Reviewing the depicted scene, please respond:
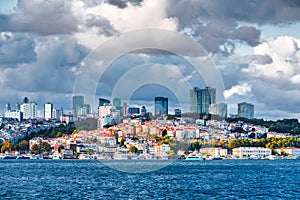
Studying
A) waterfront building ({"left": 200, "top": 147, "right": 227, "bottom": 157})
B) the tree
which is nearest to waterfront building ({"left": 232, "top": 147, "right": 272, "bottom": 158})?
waterfront building ({"left": 200, "top": 147, "right": 227, "bottom": 157})

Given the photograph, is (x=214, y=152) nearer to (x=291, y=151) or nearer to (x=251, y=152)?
(x=251, y=152)

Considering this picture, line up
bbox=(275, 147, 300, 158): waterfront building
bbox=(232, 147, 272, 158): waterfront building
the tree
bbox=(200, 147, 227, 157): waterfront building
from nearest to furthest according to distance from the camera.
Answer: bbox=(200, 147, 227, 157): waterfront building < bbox=(232, 147, 272, 158): waterfront building < the tree < bbox=(275, 147, 300, 158): waterfront building

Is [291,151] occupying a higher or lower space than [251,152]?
higher

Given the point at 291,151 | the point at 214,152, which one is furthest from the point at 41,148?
the point at 291,151

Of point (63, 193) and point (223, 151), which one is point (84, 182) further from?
point (223, 151)

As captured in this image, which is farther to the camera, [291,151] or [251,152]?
[291,151]

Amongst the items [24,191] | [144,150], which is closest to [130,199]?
[24,191]

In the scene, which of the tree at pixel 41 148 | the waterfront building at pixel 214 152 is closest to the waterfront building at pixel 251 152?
the waterfront building at pixel 214 152

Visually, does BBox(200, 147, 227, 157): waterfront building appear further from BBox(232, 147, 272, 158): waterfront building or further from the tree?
the tree
